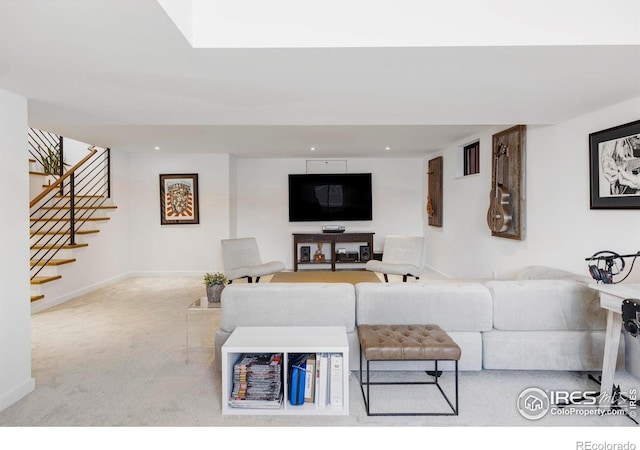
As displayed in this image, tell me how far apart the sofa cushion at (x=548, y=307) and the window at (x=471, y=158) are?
120 inches

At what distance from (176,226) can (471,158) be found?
16.7 ft

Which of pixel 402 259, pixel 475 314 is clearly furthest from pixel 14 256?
pixel 402 259

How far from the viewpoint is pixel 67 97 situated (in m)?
2.62

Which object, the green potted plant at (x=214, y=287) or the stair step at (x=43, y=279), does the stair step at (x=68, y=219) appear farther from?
the green potted plant at (x=214, y=287)

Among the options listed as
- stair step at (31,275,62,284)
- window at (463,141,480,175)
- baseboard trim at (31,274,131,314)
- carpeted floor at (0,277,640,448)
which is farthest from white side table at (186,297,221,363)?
window at (463,141,480,175)

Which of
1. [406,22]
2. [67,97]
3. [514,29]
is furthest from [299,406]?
[67,97]

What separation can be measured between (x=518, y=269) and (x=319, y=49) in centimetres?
349

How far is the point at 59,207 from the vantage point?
5.45m

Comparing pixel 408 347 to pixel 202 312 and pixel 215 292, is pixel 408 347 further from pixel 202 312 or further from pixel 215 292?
pixel 215 292

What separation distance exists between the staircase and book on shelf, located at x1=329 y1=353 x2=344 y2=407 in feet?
13.4

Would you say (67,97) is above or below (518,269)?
above

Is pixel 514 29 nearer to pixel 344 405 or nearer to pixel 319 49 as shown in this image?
pixel 319 49

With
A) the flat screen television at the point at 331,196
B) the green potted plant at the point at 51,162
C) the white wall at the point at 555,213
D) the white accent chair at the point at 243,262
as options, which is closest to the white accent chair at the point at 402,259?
the white wall at the point at 555,213
